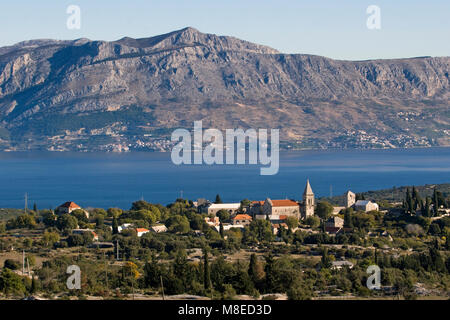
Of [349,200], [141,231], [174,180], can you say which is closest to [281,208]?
[349,200]

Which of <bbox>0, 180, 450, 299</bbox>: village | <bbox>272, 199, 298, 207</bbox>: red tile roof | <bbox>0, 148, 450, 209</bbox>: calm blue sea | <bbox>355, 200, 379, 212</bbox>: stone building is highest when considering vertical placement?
<bbox>272, 199, 298, 207</bbox>: red tile roof

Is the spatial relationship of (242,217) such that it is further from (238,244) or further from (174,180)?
(174,180)

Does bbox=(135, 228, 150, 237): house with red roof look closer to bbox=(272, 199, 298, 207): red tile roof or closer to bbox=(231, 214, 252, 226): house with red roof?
bbox=(231, 214, 252, 226): house with red roof

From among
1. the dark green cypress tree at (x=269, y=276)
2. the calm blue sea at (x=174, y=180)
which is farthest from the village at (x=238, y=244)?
the calm blue sea at (x=174, y=180)

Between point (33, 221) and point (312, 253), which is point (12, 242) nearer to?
point (33, 221)

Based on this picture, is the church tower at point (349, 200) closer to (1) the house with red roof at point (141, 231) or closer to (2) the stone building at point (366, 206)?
(2) the stone building at point (366, 206)

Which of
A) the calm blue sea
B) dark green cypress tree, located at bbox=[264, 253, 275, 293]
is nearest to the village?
dark green cypress tree, located at bbox=[264, 253, 275, 293]

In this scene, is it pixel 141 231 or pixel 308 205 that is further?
pixel 308 205

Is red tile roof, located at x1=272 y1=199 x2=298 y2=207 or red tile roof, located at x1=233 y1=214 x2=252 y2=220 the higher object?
red tile roof, located at x1=272 y1=199 x2=298 y2=207
